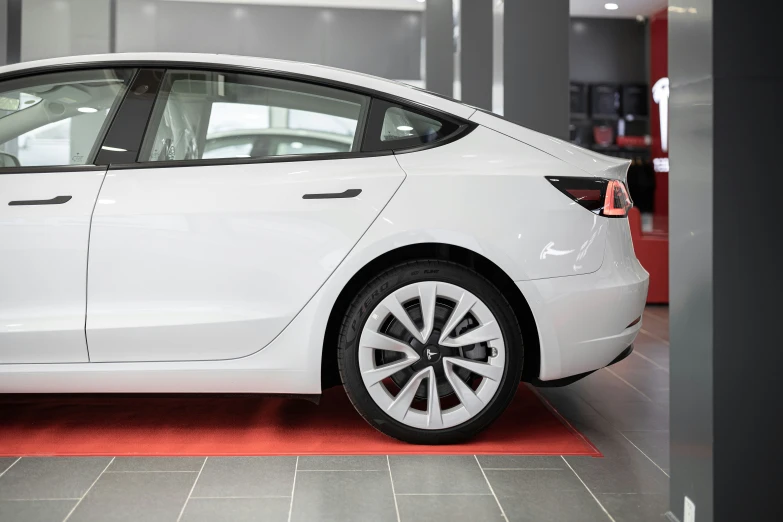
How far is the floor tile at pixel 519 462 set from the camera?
261 centimetres

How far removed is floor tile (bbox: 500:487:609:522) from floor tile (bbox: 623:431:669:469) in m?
0.45

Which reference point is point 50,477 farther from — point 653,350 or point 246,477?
point 653,350

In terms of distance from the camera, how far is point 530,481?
8.11 feet

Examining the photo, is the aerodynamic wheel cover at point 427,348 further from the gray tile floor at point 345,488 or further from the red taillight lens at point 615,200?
the red taillight lens at point 615,200

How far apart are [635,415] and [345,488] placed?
1.45m

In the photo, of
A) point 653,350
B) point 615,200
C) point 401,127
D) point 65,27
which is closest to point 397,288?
point 401,127

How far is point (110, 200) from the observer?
266 centimetres

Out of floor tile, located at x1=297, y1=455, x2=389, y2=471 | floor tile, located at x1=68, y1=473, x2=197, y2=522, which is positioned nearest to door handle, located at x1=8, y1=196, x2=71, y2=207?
floor tile, located at x1=68, y1=473, x2=197, y2=522

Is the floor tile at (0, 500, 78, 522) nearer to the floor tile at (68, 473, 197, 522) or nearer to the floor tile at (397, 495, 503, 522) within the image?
the floor tile at (68, 473, 197, 522)

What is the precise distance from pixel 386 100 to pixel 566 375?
1.14m

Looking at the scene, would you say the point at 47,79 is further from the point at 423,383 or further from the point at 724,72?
the point at 724,72

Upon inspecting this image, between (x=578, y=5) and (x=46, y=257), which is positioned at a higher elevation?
(x=578, y=5)

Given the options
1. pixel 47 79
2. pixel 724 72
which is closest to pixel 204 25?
pixel 47 79

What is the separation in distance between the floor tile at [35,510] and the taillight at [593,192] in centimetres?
181
